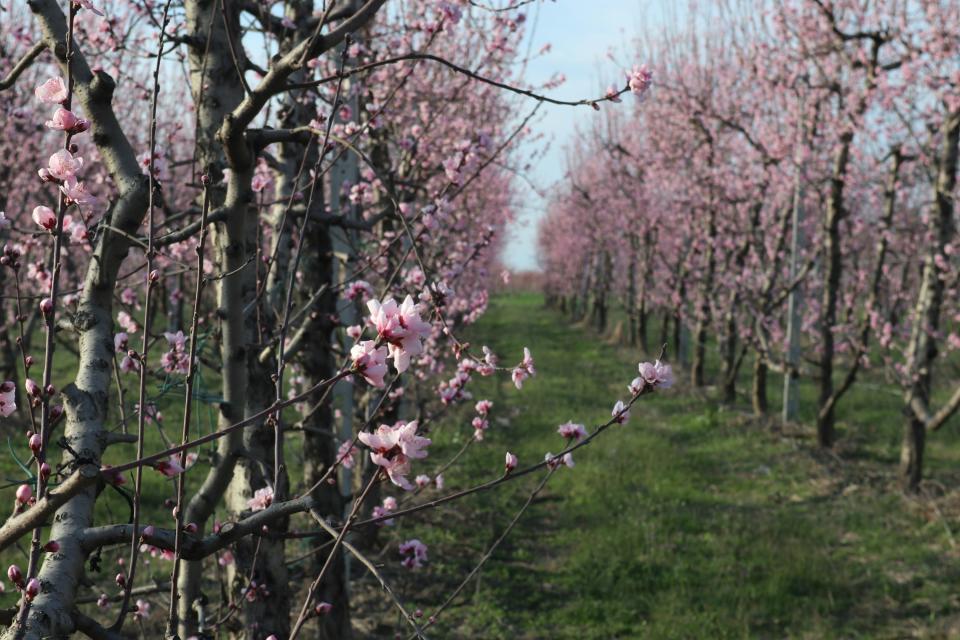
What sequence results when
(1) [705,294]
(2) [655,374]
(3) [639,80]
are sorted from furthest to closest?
(1) [705,294] → (3) [639,80] → (2) [655,374]

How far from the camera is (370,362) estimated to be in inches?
52.4

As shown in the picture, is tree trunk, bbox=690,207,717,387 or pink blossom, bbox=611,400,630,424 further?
tree trunk, bbox=690,207,717,387

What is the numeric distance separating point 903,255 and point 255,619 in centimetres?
1763

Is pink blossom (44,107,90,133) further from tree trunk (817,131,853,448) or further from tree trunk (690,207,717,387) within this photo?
tree trunk (690,207,717,387)

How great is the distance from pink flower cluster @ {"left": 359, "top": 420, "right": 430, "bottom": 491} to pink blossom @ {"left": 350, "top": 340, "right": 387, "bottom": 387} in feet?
0.46

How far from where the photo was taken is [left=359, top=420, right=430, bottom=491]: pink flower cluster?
1.45 meters

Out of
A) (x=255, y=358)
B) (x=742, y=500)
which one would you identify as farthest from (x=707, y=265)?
(x=255, y=358)

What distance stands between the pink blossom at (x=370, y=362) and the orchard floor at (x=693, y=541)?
4325mm

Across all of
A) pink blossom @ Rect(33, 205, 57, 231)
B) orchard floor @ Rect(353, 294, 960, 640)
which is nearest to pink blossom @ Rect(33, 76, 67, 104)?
pink blossom @ Rect(33, 205, 57, 231)

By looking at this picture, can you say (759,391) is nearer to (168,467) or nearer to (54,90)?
(168,467)

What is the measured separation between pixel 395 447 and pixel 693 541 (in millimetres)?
6721

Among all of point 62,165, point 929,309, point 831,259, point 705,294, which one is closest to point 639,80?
point 62,165

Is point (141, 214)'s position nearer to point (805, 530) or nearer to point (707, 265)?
point (805, 530)

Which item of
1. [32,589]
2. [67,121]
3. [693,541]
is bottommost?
[693,541]
